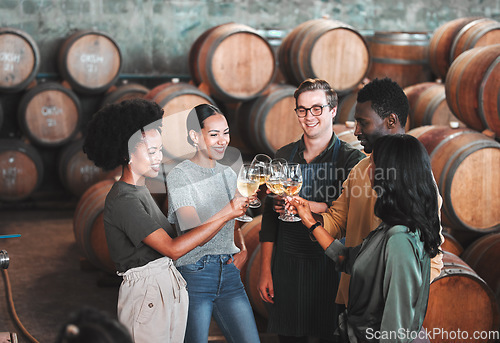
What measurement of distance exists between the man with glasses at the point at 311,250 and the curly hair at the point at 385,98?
0.22 meters

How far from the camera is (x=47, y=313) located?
425 cm

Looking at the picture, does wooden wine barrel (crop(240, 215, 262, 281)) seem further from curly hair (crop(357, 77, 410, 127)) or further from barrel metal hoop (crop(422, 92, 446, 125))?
barrel metal hoop (crop(422, 92, 446, 125))

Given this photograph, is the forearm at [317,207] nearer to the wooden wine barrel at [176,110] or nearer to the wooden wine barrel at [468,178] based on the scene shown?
the wooden wine barrel at [468,178]

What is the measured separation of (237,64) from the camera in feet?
17.3

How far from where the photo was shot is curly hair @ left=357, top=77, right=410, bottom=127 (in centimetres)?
229

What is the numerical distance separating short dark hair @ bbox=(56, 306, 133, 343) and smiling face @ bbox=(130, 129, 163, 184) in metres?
1.00

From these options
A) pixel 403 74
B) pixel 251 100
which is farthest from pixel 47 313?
pixel 403 74

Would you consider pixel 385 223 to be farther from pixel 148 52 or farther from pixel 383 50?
pixel 148 52

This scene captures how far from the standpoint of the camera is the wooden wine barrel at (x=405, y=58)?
6.35 metres

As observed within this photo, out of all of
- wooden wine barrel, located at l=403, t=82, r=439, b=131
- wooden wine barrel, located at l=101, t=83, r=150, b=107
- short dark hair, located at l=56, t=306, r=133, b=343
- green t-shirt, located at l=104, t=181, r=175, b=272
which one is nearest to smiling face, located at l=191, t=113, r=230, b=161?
green t-shirt, located at l=104, t=181, r=175, b=272

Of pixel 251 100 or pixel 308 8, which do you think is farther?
pixel 308 8

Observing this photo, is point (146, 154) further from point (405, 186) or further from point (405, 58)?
point (405, 58)

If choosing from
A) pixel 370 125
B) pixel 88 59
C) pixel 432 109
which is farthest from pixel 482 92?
pixel 88 59

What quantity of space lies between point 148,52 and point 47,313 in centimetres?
478
